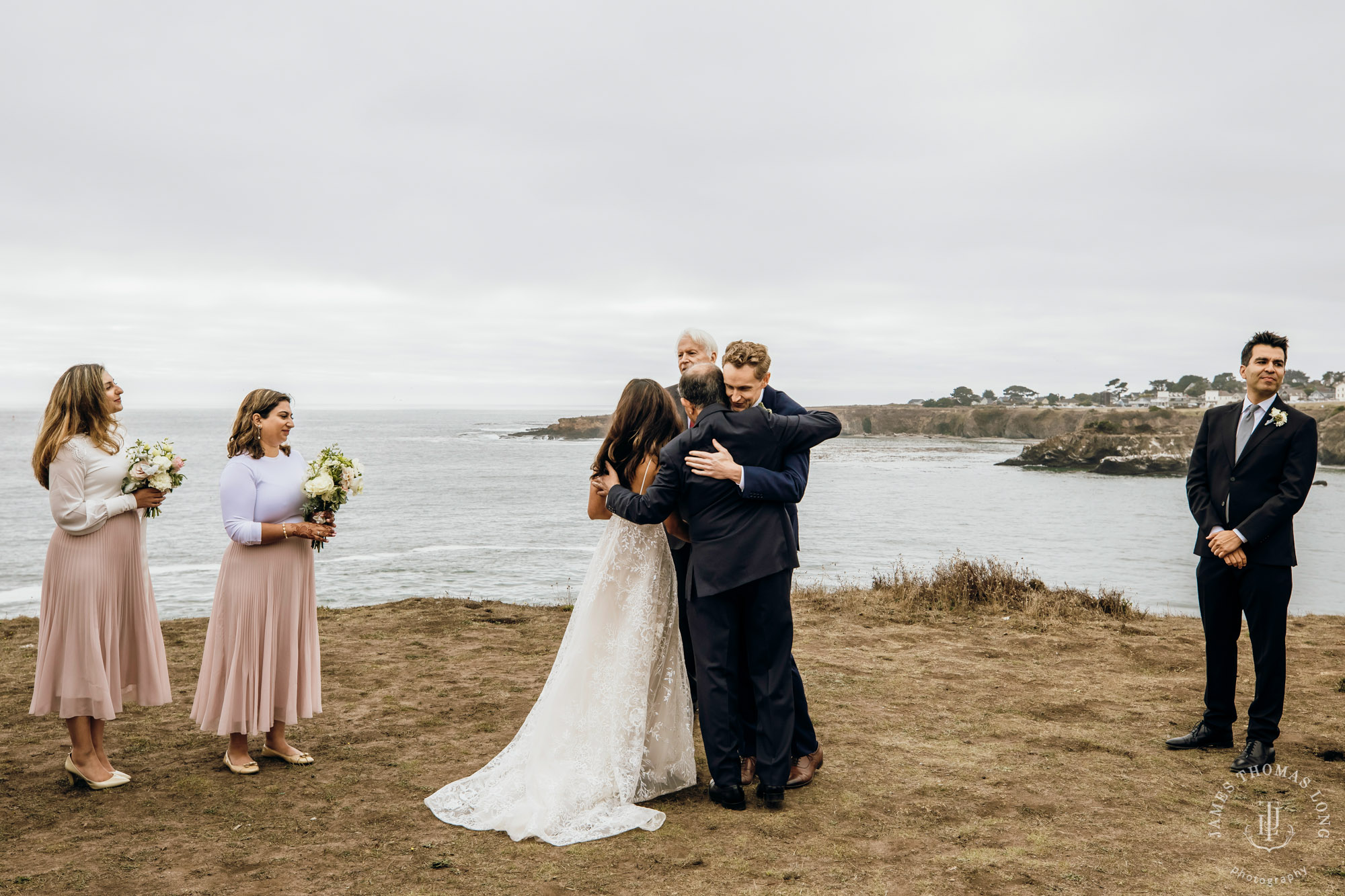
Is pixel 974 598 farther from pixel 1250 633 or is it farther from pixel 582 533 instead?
pixel 582 533

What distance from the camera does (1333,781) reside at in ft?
15.8

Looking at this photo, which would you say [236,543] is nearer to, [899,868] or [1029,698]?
[899,868]

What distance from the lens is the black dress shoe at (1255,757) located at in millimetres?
4957

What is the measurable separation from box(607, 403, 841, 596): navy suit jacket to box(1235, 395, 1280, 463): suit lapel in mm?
2655

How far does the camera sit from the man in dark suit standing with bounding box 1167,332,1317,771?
498 cm

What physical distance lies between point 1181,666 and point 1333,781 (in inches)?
115

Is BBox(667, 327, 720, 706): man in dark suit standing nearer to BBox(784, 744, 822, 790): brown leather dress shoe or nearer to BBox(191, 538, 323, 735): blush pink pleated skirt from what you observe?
BBox(784, 744, 822, 790): brown leather dress shoe

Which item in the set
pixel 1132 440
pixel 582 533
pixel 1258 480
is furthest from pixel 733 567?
pixel 1132 440

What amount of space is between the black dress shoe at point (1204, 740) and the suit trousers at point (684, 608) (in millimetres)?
3084

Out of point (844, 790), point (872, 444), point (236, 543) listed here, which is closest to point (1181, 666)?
point (844, 790)

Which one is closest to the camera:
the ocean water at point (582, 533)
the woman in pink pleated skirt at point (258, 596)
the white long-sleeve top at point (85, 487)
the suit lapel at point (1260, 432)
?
the white long-sleeve top at point (85, 487)

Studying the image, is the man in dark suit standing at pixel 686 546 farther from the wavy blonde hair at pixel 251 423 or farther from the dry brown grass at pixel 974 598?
the dry brown grass at pixel 974 598

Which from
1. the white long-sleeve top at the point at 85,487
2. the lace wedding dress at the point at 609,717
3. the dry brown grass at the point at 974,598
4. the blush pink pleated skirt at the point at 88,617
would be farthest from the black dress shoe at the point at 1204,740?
the white long-sleeve top at the point at 85,487

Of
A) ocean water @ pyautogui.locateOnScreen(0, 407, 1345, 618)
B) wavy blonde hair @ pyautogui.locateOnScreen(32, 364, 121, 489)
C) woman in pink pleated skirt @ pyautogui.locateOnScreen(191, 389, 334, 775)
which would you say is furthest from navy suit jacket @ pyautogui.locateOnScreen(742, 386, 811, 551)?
ocean water @ pyautogui.locateOnScreen(0, 407, 1345, 618)
